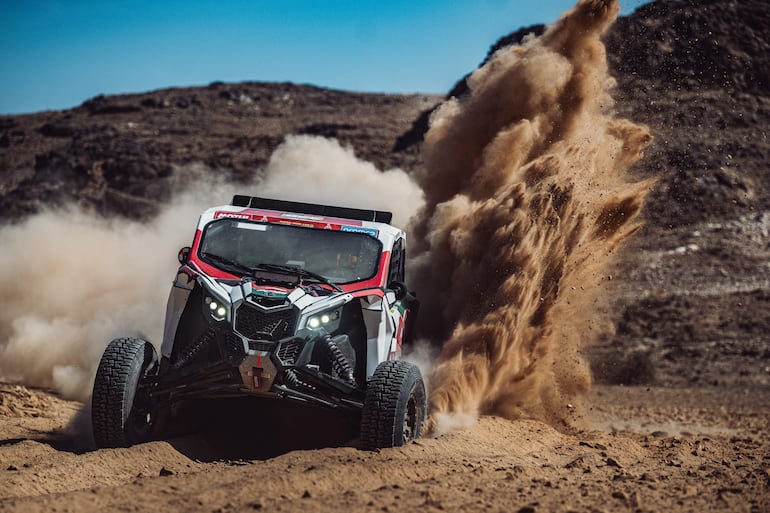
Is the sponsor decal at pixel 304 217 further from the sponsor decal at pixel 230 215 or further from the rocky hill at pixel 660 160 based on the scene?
the rocky hill at pixel 660 160

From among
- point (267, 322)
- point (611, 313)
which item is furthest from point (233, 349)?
point (611, 313)

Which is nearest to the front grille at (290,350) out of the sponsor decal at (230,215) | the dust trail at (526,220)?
the sponsor decal at (230,215)

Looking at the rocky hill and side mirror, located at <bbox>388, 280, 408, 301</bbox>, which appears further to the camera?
the rocky hill

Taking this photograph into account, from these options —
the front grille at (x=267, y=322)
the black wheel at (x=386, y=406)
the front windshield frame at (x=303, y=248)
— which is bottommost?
the black wheel at (x=386, y=406)

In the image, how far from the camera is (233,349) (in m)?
8.46

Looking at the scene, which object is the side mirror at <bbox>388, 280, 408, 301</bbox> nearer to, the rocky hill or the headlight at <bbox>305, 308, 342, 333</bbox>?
the headlight at <bbox>305, 308, 342, 333</bbox>

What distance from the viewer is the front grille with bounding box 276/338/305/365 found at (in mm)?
8430

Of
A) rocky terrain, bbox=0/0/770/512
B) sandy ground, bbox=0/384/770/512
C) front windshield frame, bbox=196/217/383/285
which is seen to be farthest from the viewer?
front windshield frame, bbox=196/217/383/285

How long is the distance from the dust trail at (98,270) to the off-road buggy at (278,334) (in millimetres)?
5773

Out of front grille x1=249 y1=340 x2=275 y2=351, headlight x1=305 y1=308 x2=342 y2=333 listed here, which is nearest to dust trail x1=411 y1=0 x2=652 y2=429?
headlight x1=305 y1=308 x2=342 y2=333

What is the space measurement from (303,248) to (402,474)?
2.73 metres

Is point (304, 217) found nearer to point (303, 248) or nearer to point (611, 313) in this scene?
point (303, 248)

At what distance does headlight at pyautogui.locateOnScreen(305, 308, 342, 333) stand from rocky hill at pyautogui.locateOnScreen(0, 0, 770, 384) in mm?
7043

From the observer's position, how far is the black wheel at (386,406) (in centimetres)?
840
